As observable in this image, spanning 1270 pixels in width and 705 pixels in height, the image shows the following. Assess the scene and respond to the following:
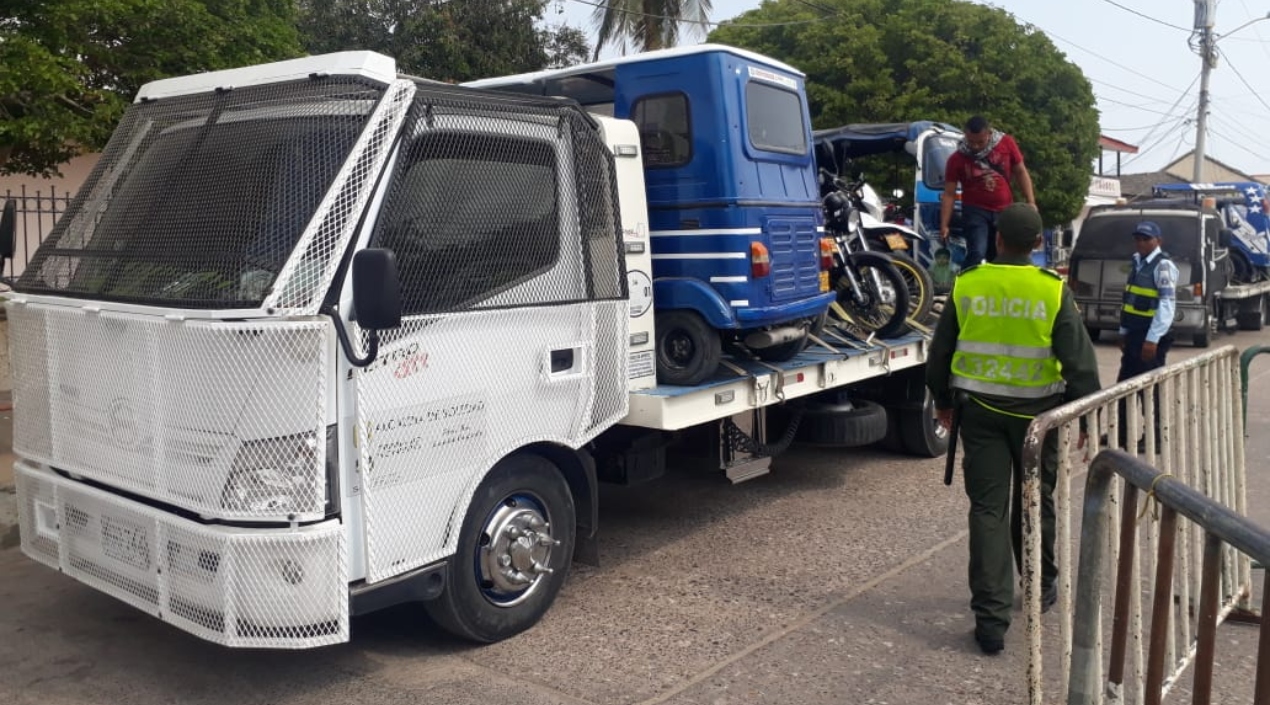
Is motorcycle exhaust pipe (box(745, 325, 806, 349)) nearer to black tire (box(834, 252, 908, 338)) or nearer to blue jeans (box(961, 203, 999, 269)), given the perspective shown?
black tire (box(834, 252, 908, 338))

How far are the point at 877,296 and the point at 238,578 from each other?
5.39 m

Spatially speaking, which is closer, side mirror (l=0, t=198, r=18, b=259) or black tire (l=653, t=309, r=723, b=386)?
side mirror (l=0, t=198, r=18, b=259)

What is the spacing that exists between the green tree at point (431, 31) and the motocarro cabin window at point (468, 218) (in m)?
14.4

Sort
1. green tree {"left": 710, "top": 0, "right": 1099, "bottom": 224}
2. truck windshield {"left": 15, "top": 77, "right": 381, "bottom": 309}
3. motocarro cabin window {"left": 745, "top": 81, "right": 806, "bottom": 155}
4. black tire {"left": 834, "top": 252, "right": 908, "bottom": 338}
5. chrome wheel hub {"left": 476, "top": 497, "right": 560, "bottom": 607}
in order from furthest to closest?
1. green tree {"left": 710, "top": 0, "right": 1099, "bottom": 224}
2. black tire {"left": 834, "top": 252, "right": 908, "bottom": 338}
3. motocarro cabin window {"left": 745, "top": 81, "right": 806, "bottom": 155}
4. chrome wheel hub {"left": 476, "top": 497, "right": 560, "bottom": 607}
5. truck windshield {"left": 15, "top": 77, "right": 381, "bottom": 309}

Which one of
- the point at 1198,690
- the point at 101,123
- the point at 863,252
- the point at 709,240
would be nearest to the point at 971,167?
the point at 863,252

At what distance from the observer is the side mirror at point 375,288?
371 centimetres

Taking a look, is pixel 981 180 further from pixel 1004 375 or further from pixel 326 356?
pixel 326 356

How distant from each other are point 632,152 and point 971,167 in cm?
388

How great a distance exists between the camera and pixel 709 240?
5.96m

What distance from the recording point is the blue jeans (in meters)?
8.51

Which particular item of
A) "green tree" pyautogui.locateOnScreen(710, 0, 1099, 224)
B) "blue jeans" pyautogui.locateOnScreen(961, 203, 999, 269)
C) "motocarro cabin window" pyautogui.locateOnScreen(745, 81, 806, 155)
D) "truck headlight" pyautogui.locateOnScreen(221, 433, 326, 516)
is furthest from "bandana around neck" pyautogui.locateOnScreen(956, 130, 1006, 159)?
"green tree" pyautogui.locateOnScreen(710, 0, 1099, 224)

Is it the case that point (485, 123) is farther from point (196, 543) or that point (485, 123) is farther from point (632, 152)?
point (196, 543)

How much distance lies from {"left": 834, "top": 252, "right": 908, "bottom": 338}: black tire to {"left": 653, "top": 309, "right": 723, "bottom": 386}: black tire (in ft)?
7.47

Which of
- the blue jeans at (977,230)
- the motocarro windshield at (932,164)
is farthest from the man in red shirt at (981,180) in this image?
the motocarro windshield at (932,164)
